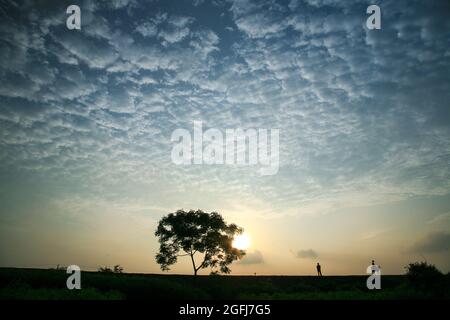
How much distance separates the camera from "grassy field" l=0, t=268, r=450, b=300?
Answer: 1636cm

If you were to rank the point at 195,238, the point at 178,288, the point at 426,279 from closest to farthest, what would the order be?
the point at 426,279 < the point at 178,288 < the point at 195,238

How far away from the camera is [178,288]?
2600 cm

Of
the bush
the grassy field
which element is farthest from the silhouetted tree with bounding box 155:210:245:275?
the bush

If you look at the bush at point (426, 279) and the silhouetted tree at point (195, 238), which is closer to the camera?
the bush at point (426, 279)

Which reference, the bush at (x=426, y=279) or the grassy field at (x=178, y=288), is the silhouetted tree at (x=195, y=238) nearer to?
the grassy field at (x=178, y=288)

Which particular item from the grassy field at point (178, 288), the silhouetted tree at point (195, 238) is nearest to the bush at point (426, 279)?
the grassy field at point (178, 288)

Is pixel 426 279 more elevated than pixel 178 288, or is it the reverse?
pixel 426 279

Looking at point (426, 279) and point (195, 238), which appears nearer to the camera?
point (426, 279)

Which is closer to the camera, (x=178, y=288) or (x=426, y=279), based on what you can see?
(x=426, y=279)

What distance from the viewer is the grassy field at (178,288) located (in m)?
16.4

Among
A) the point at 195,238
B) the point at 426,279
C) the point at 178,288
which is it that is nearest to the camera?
the point at 426,279

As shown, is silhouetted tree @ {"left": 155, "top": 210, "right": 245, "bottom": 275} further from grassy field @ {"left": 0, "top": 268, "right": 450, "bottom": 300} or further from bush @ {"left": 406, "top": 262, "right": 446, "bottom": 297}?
bush @ {"left": 406, "top": 262, "right": 446, "bottom": 297}
